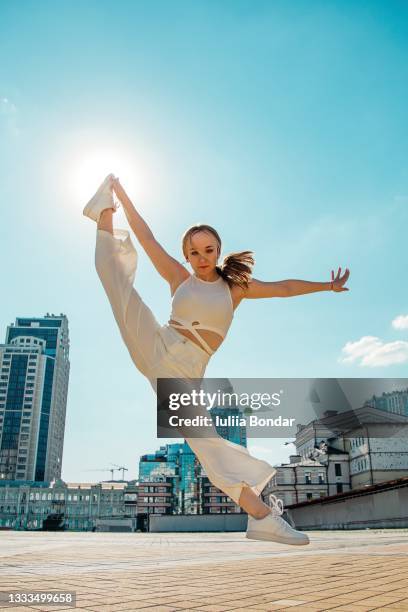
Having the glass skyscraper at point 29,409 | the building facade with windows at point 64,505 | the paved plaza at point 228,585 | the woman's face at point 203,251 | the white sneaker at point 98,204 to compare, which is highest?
the glass skyscraper at point 29,409

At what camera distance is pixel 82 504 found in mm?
130125

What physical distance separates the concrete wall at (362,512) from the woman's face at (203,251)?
77.8ft

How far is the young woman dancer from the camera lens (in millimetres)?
3605

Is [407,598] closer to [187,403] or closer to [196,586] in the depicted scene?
[196,586]

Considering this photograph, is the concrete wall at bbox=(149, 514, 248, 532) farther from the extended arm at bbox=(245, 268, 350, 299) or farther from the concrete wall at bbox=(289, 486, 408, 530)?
the extended arm at bbox=(245, 268, 350, 299)

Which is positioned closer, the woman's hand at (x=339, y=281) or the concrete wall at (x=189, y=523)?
the woman's hand at (x=339, y=281)

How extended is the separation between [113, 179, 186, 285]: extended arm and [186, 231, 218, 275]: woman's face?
246mm

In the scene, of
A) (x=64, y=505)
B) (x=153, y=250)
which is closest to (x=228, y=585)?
(x=153, y=250)

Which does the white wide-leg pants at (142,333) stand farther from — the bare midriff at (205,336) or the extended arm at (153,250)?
the extended arm at (153,250)

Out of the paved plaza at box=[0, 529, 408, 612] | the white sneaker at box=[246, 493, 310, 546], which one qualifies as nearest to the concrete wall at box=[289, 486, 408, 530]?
the paved plaza at box=[0, 529, 408, 612]

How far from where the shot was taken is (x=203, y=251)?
166 inches

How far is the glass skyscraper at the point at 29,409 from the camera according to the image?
14525 cm

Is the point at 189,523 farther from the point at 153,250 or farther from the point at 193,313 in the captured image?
the point at 193,313

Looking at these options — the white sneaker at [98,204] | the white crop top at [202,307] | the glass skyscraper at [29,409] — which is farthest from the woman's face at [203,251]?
the glass skyscraper at [29,409]
